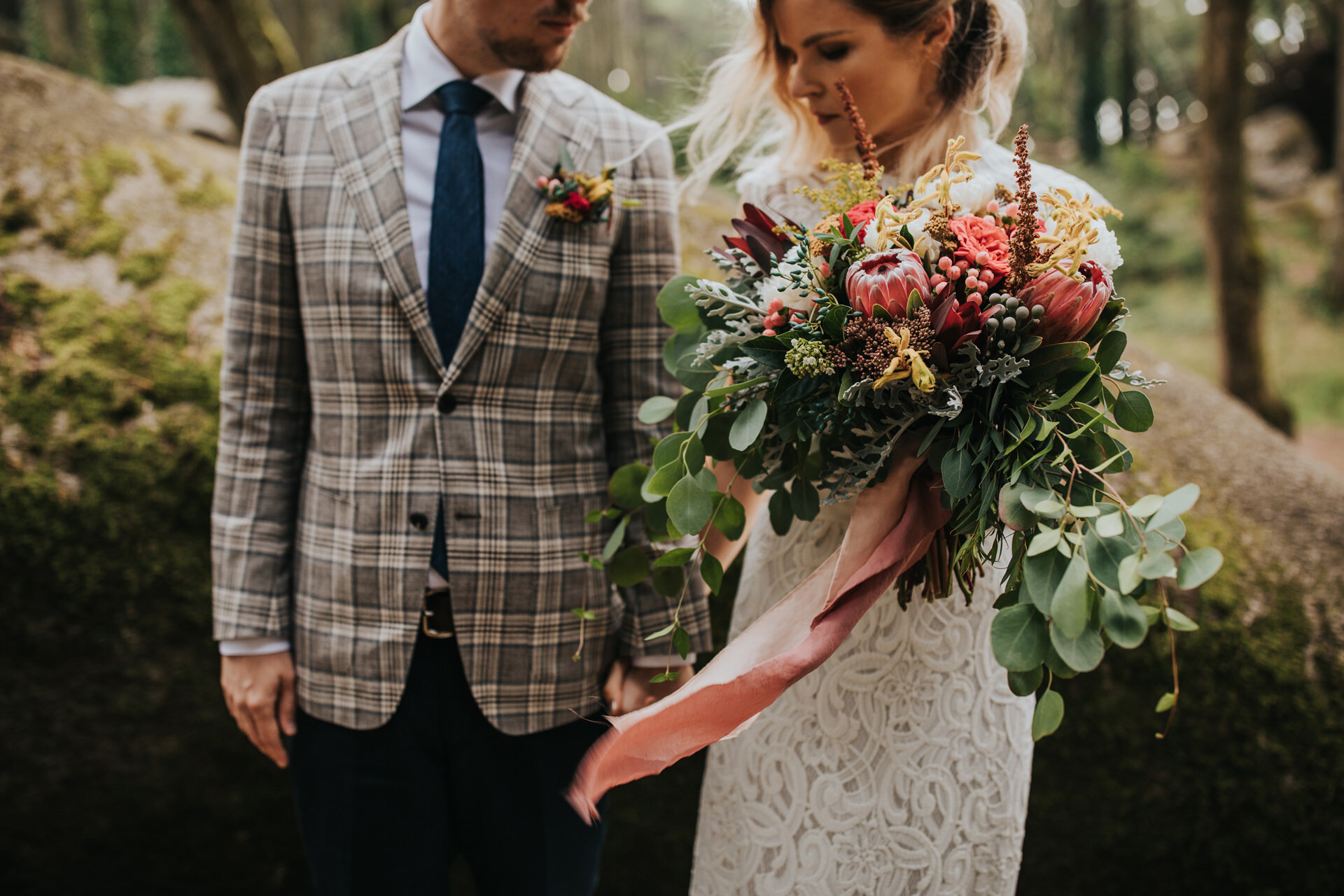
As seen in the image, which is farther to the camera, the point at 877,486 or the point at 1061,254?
the point at 877,486

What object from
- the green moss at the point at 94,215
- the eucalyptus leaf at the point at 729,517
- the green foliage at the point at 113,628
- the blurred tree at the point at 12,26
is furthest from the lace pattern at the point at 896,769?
the blurred tree at the point at 12,26

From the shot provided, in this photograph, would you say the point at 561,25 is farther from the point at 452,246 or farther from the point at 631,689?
the point at 631,689

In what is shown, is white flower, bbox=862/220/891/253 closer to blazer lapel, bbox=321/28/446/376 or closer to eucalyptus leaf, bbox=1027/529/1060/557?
eucalyptus leaf, bbox=1027/529/1060/557

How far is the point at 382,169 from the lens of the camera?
159 centimetres

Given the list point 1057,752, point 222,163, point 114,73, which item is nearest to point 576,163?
point 1057,752

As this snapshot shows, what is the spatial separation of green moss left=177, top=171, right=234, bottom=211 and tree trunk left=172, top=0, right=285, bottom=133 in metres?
1.76

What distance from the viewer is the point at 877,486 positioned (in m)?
1.29

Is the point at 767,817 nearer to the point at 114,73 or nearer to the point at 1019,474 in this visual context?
A: the point at 1019,474

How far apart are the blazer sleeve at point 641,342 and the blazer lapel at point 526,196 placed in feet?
0.50

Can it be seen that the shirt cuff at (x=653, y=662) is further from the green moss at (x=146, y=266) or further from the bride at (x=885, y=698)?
the green moss at (x=146, y=266)

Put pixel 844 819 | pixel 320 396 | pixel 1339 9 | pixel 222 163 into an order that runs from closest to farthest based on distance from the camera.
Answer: pixel 844 819
pixel 320 396
pixel 222 163
pixel 1339 9

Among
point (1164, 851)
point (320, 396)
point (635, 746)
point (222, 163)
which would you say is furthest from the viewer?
point (222, 163)

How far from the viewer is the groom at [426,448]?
1.58 metres

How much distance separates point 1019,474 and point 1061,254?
0.31 m
